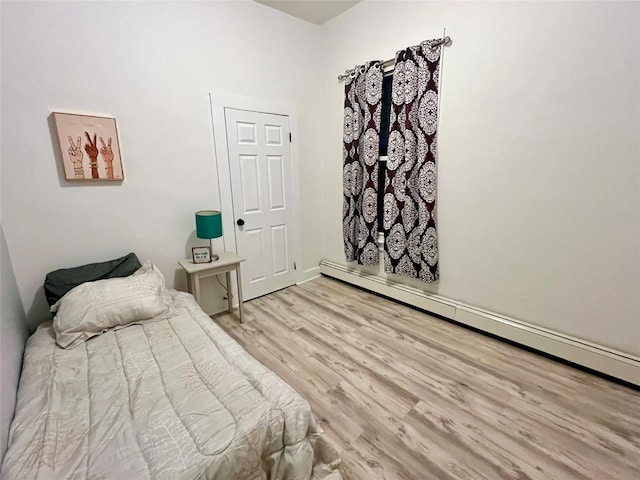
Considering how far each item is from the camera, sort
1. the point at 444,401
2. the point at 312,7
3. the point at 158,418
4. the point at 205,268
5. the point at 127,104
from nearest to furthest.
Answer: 1. the point at 158,418
2. the point at 444,401
3. the point at 127,104
4. the point at 205,268
5. the point at 312,7

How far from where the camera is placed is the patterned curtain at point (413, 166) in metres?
2.44

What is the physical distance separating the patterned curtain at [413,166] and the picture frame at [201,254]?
171cm

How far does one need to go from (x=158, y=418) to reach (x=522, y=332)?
2420 millimetres

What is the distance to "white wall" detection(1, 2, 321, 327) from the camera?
6.05ft

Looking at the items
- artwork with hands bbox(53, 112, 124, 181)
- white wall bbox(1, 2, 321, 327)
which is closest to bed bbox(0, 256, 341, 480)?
white wall bbox(1, 2, 321, 327)

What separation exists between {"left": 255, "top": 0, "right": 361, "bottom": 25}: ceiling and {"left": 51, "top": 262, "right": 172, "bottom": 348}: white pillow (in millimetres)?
2801

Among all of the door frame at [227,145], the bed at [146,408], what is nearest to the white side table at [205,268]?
the door frame at [227,145]

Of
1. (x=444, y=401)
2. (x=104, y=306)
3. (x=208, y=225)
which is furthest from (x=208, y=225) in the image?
→ (x=444, y=401)

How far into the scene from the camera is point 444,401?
1.74 metres

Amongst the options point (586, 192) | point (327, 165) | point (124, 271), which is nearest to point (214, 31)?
point (327, 165)

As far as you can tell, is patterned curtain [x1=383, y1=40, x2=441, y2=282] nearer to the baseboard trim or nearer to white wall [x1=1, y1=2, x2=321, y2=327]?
the baseboard trim

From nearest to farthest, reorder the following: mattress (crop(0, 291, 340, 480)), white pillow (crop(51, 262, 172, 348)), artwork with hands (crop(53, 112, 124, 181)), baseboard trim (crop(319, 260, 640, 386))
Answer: mattress (crop(0, 291, 340, 480))
white pillow (crop(51, 262, 172, 348))
baseboard trim (crop(319, 260, 640, 386))
artwork with hands (crop(53, 112, 124, 181))

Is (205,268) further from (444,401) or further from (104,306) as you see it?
(444,401)

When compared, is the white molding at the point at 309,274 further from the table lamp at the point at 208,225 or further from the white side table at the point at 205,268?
the table lamp at the point at 208,225
